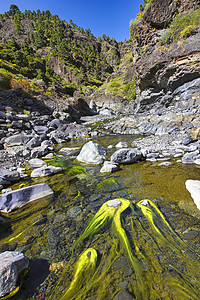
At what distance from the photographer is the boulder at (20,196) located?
2.98m

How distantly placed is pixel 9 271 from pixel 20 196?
2.12m

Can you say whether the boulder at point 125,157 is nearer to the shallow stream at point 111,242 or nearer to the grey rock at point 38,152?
the shallow stream at point 111,242

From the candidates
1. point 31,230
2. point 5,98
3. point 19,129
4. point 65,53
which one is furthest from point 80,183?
point 65,53

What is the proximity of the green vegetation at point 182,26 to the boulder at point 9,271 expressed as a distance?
20.7 metres

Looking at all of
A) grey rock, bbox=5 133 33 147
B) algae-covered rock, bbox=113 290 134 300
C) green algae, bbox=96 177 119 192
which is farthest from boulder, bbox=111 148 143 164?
grey rock, bbox=5 133 33 147

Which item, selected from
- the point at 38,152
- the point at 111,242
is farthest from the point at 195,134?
the point at 38,152

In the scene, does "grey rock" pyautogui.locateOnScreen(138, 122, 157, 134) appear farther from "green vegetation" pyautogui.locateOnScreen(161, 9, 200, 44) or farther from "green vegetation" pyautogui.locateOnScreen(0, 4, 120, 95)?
"green vegetation" pyautogui.locateOnScreen(0, 4, 120, 95)

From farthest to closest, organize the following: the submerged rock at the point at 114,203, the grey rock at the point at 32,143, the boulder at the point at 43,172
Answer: the grey rock at the point at 32,143
the boulder at the point at 43,172
the submerged rock at the point at 114,203

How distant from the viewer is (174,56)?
47.4 feet

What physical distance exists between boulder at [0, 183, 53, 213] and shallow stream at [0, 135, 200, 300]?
7.8 inches

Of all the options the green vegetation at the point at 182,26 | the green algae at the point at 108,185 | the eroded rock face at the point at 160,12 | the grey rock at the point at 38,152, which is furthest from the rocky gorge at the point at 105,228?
the eroded rock face at the point at 160,12

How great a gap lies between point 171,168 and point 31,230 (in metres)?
4.44

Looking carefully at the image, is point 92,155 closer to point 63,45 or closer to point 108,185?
point 108,185

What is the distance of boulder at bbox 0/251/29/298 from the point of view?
1307mm
